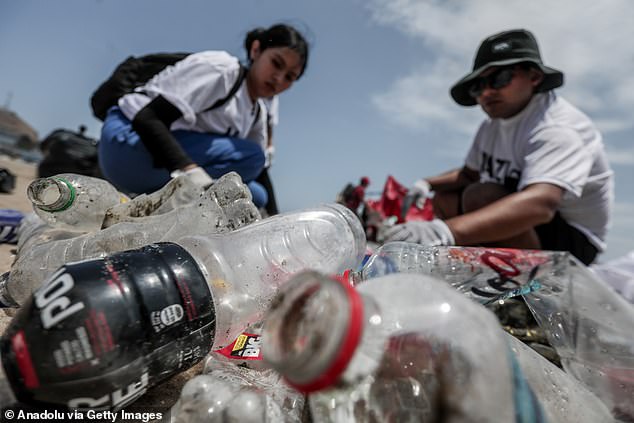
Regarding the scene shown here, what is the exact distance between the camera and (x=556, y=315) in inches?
46.0

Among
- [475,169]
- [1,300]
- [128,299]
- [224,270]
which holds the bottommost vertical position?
[475,169]

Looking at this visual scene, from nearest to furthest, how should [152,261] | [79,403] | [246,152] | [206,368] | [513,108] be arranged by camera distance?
[79,403]
[152,261]
[206,368]
[246,152]
[513,108]

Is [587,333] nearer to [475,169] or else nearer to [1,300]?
[1,300]

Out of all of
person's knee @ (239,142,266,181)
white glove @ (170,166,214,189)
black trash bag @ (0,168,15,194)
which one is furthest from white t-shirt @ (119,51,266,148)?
black trash bag @ (0,168,15,194)

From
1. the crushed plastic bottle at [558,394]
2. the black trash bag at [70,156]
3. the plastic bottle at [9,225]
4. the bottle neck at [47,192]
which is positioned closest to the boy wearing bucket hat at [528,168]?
the crushed plastic bottle at [558,394]

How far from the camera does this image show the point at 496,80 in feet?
9.10

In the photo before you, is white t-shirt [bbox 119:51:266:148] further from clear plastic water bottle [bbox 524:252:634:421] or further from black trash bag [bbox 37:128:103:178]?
black trash bag [bbox 37:128:103:178]

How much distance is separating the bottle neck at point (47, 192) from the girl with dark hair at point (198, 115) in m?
0.73

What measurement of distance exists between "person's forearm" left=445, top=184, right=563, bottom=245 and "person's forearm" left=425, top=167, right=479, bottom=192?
1214mm

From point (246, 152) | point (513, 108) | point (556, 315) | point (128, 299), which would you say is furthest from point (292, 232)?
point (513, 108)

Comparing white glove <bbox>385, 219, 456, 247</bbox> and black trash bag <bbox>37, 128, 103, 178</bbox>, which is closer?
white glove <bbox>385, 219, 456, 247</bbox>

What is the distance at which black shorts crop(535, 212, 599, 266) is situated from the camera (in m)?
2.59

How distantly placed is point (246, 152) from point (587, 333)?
198 centimetres

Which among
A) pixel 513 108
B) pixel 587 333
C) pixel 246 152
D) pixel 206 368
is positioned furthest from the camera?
pixel 513 108
